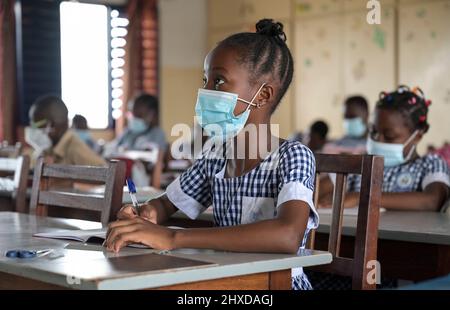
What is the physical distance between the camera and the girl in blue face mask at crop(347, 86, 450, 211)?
2.56 metres

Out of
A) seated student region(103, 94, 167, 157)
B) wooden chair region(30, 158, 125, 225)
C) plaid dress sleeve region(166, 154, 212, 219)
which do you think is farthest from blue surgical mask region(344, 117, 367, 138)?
A: plaid dress sleeve region(166, 154, 212, 219)

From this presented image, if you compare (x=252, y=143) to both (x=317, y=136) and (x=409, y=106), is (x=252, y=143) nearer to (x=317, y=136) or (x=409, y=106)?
(x=409, y=106)

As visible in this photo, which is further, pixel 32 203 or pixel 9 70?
pixel 9 70

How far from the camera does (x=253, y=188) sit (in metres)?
1.68

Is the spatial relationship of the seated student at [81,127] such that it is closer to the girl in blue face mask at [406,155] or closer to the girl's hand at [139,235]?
the girl in blue face mask at [406,155]

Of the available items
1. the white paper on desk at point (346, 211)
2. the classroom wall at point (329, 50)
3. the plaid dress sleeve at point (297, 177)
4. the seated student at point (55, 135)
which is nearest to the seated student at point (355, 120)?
the classroom wall at point (329, 50)

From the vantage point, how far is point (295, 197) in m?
1.51

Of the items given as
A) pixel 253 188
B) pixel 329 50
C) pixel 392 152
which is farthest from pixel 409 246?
pixel 329 50

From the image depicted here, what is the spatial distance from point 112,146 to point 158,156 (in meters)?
2.51

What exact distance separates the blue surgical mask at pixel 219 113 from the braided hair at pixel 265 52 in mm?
49

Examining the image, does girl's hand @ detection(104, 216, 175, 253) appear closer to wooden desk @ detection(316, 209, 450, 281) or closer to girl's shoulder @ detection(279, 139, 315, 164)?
girl's shoulder @ detection(279, 139, 315, 164)
